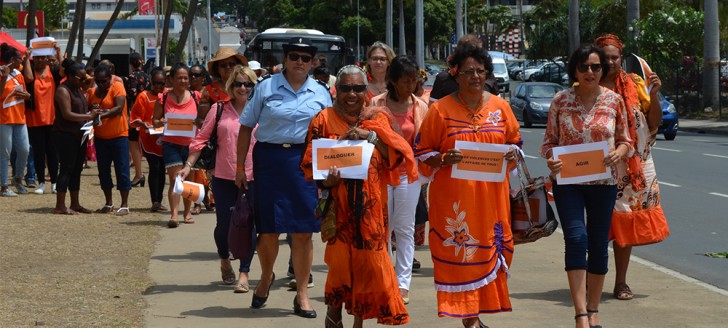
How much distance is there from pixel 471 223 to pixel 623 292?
189 centimetres

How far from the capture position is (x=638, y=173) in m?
8.23

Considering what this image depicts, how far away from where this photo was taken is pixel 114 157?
14.2 meters

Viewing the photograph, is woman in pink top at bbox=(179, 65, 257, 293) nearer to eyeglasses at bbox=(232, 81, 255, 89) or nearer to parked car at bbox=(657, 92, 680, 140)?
eyeglasses at bbox=(232, 81, 255, 89)

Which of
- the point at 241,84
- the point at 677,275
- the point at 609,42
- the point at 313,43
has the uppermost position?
the point at 313,43

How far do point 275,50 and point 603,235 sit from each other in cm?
2461

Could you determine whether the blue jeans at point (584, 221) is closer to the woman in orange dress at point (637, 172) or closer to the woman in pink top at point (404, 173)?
the woman in orange dress at point (637, 172)

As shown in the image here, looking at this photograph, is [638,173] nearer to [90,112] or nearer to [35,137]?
[90,112]

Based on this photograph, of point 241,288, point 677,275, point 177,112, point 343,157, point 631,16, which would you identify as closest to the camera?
point 343,157

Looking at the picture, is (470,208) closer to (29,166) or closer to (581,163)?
(581,163)

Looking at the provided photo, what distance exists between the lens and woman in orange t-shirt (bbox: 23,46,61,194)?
51.8ft

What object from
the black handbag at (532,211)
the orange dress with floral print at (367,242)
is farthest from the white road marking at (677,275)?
the orange dress with floral print at (367,242)

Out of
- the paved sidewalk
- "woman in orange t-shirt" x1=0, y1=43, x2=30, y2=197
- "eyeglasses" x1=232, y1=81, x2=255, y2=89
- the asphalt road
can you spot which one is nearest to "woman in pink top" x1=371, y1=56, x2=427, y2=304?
the paved sidewalk

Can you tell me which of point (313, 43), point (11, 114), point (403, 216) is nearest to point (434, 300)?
point (403, 216)

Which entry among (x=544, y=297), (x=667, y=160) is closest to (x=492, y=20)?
(x=667, y=160)
